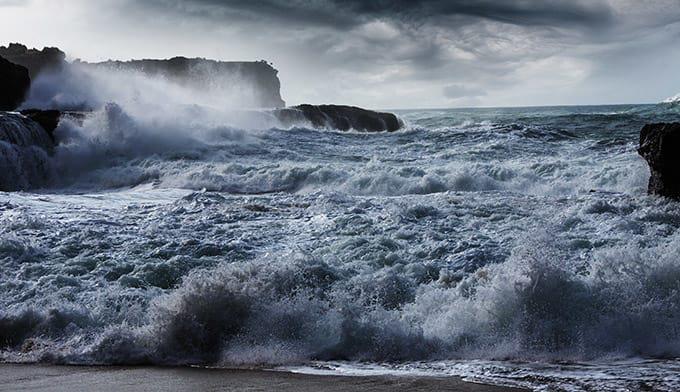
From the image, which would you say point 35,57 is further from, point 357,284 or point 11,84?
point 357,284

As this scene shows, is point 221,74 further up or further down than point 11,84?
further up

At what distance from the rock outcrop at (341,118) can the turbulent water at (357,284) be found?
18910mm

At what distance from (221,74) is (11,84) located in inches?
1254

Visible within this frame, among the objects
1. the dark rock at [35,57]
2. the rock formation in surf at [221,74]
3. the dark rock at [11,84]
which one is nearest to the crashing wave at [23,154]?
the dark rock at [11,84]

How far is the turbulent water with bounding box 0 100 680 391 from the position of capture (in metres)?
5.27

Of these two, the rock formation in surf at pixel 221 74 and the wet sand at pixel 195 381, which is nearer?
the wet sand at pixel 195 381

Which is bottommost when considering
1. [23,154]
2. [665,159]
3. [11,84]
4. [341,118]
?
[23,154]

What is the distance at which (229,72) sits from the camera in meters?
63.4

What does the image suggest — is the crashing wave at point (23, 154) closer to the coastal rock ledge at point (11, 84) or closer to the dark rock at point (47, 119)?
the dark rock at point (47, 119)

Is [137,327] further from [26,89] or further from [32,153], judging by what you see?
[26,89]

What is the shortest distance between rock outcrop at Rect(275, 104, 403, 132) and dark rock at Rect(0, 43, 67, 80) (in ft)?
49.4

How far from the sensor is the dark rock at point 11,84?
29.2 meters

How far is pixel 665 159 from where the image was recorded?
9.45 metres

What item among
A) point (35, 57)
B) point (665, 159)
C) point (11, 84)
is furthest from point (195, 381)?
point (35, 57)
